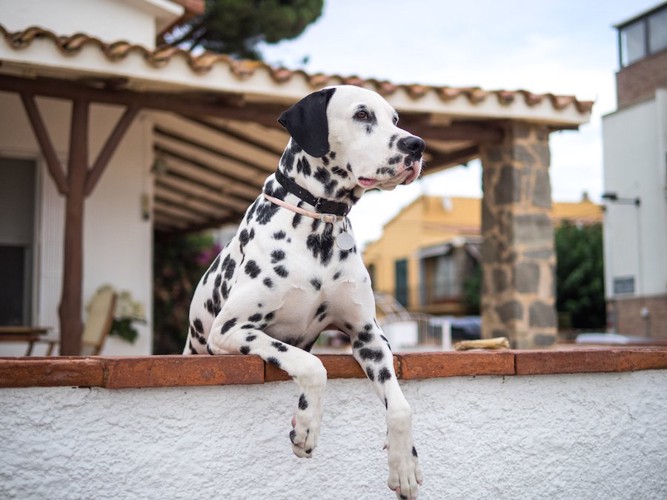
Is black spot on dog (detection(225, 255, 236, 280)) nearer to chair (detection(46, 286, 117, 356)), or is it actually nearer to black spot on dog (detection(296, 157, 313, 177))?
black spot on dog (detection(296, 157, 313, 177))

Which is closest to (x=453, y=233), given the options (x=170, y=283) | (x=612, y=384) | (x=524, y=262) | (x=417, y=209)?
(x=417, y=209)

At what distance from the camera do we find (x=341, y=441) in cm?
322

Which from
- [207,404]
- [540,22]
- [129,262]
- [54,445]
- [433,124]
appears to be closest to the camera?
[54,445]

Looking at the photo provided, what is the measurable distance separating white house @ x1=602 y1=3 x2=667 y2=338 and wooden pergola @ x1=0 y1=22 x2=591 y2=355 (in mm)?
16839

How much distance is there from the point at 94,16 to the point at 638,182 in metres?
19.9

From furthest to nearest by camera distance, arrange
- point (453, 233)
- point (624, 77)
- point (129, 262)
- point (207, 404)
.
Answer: point (453, 233) < point (624, 77) < point (129, 262) < point (207, 404)

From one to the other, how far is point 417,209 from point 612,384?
3699cm

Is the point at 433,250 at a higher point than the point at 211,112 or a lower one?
higher

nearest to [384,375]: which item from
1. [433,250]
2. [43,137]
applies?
[43,137]

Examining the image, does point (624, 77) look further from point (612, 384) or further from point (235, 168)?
point (612, 384)

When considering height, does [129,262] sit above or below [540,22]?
below

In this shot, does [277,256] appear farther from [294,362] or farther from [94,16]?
[94,16]

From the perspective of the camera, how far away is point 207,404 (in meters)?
2.96

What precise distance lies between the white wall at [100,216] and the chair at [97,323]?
40 centimetres
